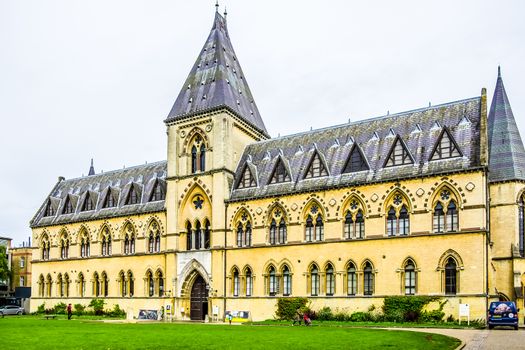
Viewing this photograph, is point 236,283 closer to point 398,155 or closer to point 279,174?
point 279,174

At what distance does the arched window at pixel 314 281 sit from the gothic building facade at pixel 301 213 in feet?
0.31

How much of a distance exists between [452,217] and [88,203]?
39421 mm

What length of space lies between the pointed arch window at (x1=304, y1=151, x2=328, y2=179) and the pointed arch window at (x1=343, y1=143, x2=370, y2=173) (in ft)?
6.46

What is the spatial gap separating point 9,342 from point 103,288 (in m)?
36.5

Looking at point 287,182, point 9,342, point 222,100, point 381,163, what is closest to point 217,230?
point 287,182

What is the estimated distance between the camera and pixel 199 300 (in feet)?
167

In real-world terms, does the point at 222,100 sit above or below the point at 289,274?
above

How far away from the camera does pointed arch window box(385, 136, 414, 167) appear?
1672 inches

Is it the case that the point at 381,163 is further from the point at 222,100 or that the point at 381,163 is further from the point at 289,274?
the point at 222,100

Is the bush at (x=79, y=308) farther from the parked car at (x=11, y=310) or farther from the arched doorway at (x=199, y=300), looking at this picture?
the arched doorway at (x=199, y=300)

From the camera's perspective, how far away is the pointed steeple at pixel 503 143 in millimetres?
44000

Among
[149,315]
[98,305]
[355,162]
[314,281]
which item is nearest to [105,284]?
[98,305]

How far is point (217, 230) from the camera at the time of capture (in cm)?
4991

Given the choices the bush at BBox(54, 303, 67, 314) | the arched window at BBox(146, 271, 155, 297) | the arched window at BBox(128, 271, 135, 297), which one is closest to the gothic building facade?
the arched window at BBox(146, 271, 155, 297)
